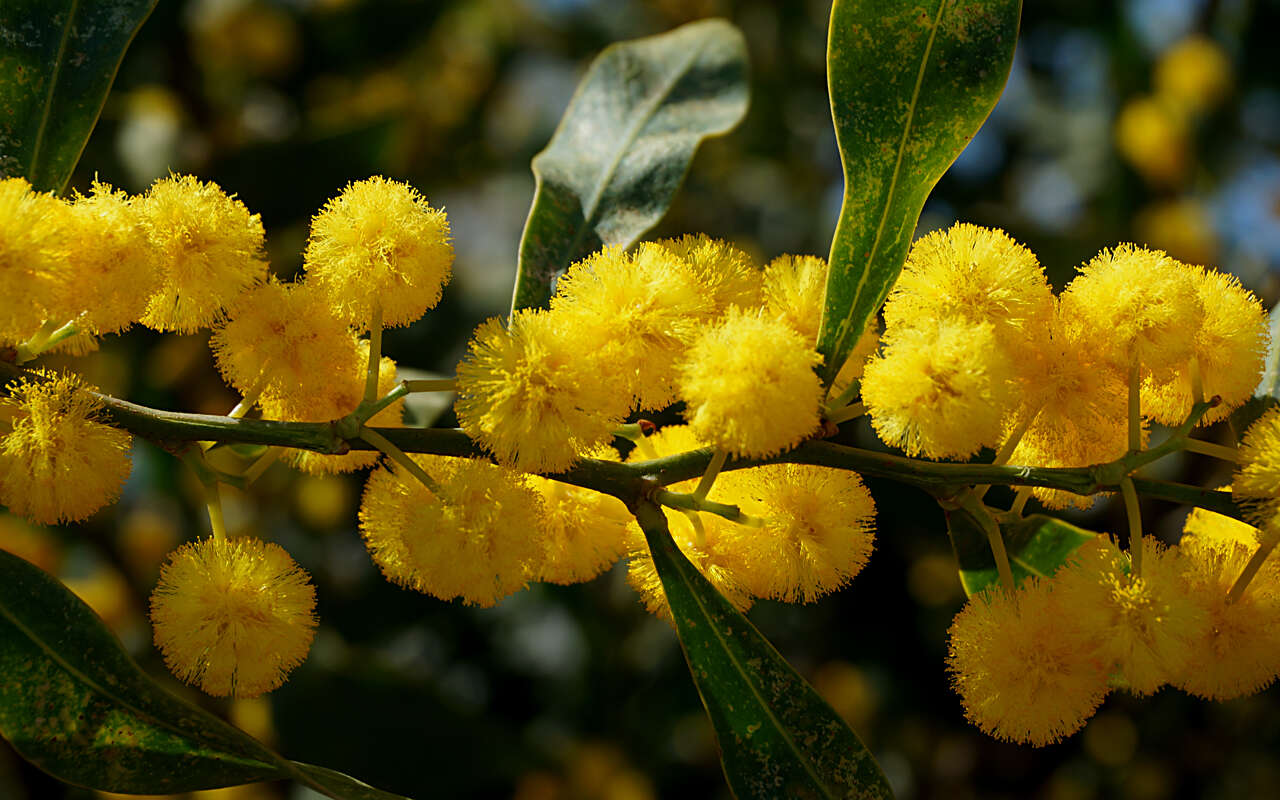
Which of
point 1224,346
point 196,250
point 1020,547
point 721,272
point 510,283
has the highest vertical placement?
point 196,250

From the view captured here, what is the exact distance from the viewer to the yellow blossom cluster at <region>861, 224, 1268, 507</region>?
129 centimetres

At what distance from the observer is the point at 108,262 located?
52.1 inches

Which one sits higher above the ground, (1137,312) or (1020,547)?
(1137,312)

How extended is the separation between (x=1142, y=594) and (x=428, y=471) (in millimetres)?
933

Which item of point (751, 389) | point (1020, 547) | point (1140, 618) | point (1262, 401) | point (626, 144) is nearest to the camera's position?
point (751, 389)

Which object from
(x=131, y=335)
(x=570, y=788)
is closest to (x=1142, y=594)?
(x=570, y=788)

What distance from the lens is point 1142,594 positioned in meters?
1.34

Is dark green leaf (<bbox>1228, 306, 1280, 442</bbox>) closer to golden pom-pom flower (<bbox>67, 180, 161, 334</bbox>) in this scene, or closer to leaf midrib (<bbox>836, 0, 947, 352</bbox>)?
leaf midrib (<bbox>836, 0, 947, 352</bbox>)

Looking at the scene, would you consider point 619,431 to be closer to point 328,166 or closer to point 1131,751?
point 328,166

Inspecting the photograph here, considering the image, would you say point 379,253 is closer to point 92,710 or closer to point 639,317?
point 639,317

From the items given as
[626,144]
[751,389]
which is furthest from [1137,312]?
[626,144]

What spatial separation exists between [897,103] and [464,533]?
795mm

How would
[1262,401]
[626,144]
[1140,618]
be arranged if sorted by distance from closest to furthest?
A: [1140,618] → [1262,401] → [626,144]

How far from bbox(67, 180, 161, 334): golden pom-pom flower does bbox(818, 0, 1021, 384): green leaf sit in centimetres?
86
